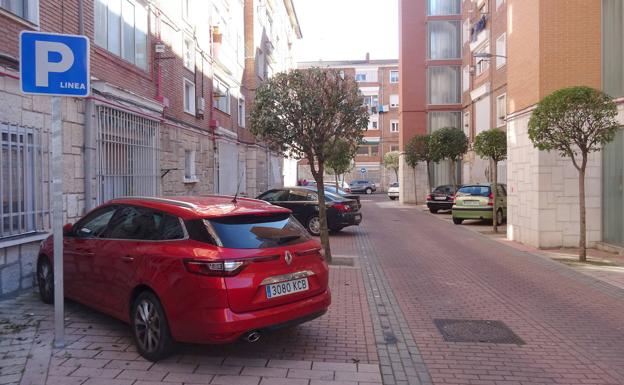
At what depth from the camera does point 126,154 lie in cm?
1070

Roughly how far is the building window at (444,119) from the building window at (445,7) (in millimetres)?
6371

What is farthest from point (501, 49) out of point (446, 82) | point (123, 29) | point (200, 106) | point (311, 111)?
point (123, 29)

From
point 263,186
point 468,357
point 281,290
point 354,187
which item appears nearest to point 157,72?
point 281,290

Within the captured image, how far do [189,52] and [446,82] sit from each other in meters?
22.0

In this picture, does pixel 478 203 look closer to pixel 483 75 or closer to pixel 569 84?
pixel 569 84

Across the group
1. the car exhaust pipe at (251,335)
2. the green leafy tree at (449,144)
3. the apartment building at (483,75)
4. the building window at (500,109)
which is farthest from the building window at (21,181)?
the building window at (500,109)

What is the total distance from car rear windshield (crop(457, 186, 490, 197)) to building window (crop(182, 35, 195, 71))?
10.5 m

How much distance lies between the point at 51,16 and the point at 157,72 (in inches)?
185

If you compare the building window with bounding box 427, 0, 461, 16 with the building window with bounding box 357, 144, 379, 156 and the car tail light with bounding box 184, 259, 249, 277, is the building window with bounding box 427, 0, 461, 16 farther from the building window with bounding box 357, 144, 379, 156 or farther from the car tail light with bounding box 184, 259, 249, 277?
the car tail light with bounding box 184, 259, 249, 277

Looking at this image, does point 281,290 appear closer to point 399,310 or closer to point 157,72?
point 399,310

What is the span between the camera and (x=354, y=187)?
52.7m

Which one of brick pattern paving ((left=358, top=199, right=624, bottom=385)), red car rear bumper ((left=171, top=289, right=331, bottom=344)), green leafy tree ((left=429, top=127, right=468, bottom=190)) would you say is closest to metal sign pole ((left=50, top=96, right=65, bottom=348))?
red car rear bumper ((left=171, top=289, right=331, bottom=344))

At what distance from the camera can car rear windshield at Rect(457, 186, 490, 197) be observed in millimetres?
Result: 18297

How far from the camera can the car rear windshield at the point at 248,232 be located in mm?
4426
